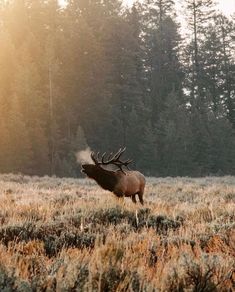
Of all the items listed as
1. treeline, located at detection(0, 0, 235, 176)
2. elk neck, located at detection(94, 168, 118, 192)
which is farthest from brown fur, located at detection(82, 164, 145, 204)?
treeline, located at detection(0, 0, 235, 176)

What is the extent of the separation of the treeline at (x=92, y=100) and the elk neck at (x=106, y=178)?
28996mm

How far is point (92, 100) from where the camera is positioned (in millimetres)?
53156

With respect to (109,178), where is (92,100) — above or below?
above

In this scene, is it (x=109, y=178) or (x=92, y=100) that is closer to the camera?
(x=109, y=178)

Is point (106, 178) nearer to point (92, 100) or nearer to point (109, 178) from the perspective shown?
A: point (109, 178)

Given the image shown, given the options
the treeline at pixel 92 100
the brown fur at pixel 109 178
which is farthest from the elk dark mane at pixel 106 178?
the treeline at pixel 92 100

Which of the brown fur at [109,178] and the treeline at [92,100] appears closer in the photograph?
the brown fur at [109,178]

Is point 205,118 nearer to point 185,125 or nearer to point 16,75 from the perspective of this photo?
point 185,125

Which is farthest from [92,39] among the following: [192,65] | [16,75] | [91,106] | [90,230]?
[90,230]

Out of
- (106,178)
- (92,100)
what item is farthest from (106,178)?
(92,100)

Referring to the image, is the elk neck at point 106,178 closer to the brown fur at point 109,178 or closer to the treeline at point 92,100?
the brown fur at point 109,178

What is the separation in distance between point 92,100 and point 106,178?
3928 centimetres

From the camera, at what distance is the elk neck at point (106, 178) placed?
14.3 m

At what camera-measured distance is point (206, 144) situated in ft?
184
